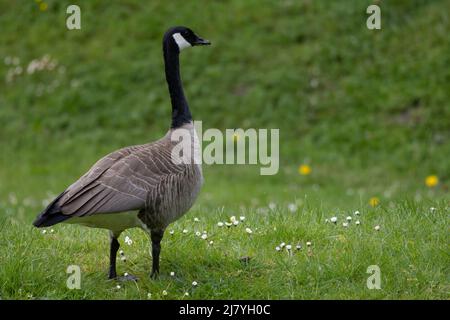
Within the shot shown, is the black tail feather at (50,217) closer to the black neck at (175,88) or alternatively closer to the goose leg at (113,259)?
the goose leg at (113,259)

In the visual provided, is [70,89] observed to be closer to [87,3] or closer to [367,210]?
[87,3]

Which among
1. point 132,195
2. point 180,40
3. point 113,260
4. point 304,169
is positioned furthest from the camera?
point 304,169

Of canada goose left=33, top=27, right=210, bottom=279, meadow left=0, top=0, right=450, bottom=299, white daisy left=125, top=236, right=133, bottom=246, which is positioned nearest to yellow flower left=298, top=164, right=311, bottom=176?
meadow left=0, top=0, right=450, bottom=299

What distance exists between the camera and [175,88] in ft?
21.3

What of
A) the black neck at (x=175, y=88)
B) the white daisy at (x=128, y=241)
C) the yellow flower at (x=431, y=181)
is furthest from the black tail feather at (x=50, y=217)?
the yellow flower at (x=431, y=181)

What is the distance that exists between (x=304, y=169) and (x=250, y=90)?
327cm

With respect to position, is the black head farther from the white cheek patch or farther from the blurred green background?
the blurred green background

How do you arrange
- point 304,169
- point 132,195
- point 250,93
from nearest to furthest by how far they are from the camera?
point 132,195
point 304,169
point 250,93

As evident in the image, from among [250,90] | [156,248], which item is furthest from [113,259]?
[250,90]

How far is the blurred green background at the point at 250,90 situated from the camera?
14.2m

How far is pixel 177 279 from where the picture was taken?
19.6 feet

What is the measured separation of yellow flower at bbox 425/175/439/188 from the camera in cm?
1266

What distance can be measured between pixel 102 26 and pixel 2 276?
13.7 meters

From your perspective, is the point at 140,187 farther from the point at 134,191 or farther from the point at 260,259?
the point at 260,259
